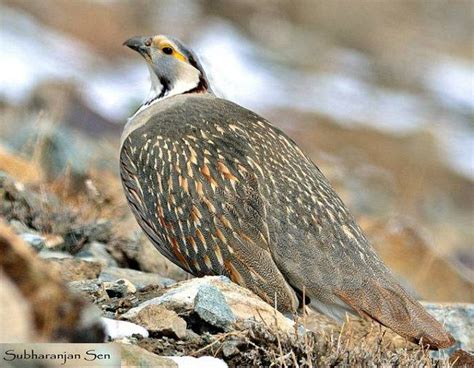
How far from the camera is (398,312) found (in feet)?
23.9

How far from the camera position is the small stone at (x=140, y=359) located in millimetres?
5715

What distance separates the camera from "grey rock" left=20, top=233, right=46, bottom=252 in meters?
8.47

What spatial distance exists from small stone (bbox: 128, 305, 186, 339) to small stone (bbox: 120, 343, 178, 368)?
53 cm

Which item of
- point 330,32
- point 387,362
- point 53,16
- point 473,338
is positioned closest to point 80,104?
point 53,16

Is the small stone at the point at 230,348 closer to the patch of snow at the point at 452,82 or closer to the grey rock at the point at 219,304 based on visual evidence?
the grey rock at the point at 219,304

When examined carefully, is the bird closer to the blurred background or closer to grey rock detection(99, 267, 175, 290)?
grey rock detection(99, 267, 175, 290)

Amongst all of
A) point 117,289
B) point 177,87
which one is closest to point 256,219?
point 117,289

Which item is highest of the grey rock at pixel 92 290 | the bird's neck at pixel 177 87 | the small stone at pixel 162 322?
the bird's neck at pixel 177 87

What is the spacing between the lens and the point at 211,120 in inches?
332

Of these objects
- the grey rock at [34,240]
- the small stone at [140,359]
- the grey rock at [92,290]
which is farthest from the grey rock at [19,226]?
the small stone at [140,359]

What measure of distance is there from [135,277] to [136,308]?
195 cm

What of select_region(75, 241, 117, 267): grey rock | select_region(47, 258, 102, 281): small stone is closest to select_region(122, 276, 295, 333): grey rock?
select_region(47, 258, 102, 281): small stone

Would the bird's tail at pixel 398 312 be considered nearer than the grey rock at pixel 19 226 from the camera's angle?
Yes

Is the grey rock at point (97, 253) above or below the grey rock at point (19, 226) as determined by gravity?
below
